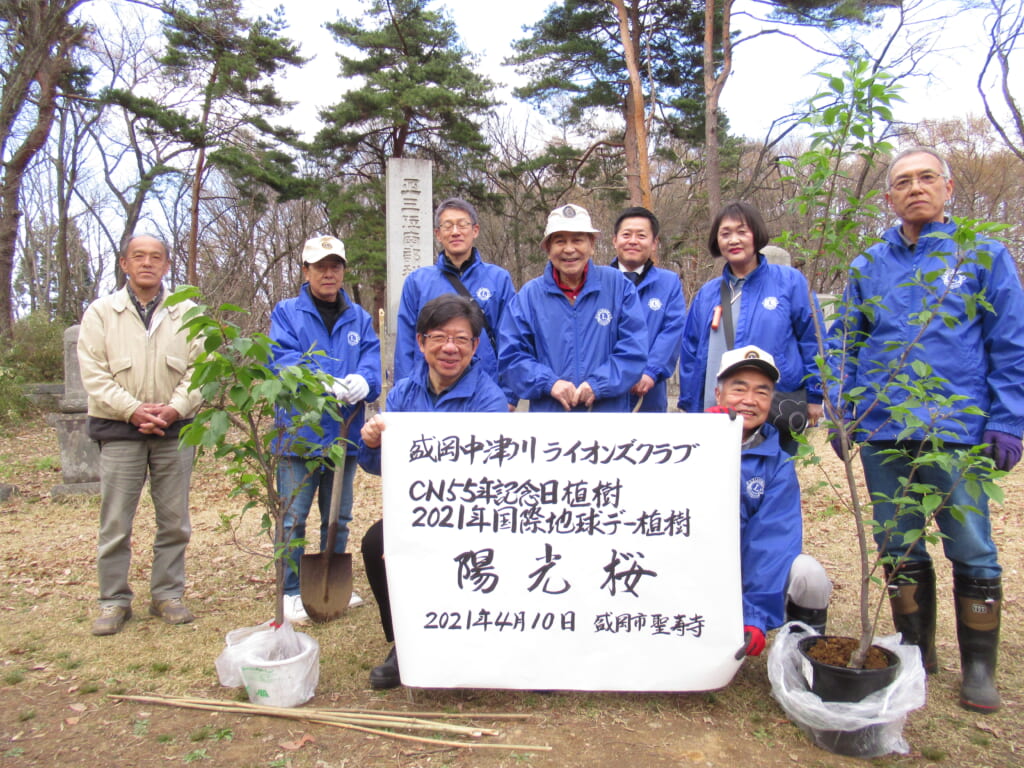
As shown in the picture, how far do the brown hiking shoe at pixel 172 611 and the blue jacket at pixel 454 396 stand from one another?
1.53 metres

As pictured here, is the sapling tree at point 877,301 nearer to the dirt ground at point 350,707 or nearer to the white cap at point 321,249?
the dirt ground at point 350,707

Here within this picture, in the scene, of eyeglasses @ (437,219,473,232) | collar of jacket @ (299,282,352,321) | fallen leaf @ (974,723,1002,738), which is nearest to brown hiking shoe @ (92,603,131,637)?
collar of jacket @ (299,282,352,321)

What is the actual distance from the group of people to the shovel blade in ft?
0.50

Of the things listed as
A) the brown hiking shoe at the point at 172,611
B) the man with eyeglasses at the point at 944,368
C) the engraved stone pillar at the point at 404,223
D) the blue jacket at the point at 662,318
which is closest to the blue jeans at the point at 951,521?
the man with eyeglasses at the point at 944,368

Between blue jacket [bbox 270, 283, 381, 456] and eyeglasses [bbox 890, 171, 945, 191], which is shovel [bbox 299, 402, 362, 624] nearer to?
blue jacket [bbox 270, 283, 381, 456]

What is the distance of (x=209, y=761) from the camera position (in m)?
2.40

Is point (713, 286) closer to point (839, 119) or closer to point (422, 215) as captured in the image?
point (839, 119)

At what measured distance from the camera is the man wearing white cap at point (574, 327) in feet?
11.1

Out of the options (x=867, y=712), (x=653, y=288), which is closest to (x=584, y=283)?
(x=653, y=288)

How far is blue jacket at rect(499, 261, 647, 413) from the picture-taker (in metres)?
3.43

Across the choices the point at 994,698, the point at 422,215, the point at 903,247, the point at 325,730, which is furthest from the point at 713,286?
the point at 422,215

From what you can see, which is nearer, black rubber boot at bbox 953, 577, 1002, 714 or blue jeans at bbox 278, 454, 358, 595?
black rubber boot at bbox 953, 577, 1002, 714

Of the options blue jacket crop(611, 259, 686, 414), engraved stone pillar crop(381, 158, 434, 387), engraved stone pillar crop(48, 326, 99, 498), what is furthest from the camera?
engraved stone pillar crop(381, 158, 434, 387)

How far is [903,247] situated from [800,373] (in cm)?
76
